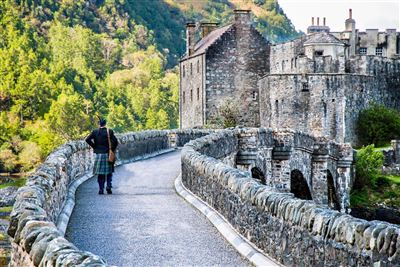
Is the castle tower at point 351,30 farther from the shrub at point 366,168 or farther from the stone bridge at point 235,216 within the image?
the stone bridge at point 235,216

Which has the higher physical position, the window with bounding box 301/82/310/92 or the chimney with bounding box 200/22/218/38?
the chimney with bounding box 200/22/218/38

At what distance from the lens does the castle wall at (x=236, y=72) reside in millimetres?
60219

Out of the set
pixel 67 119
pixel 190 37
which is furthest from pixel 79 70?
pixel 190 37

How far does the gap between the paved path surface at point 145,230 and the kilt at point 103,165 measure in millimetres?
484

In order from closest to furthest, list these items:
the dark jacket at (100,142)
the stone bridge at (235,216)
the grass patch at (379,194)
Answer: the stone bridge at (235,216), the dark jacket at (100,142), the grass patch at (379,194)

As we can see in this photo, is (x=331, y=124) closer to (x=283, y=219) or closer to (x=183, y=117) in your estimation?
(x=183, y=117)

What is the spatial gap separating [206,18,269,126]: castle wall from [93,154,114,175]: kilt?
4105 centimetres

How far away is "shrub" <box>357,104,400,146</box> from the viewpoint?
5772cm

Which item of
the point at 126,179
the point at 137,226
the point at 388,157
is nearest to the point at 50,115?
the point at 388,157

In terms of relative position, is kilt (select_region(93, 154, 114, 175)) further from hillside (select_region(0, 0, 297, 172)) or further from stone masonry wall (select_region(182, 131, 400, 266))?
hillside (select_region(0, 0, 297, 172))

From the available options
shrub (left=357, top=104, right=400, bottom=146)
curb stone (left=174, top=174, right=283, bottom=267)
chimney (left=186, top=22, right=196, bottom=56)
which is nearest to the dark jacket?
curb stone (left=174, top=174, right=283, bottom=267)

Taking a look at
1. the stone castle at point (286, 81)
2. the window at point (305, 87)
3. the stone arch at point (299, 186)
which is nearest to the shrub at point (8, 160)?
the stone castle at point (286, 81)

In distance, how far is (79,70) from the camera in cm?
14212

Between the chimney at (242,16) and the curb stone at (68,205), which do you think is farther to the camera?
the chimney at (242,16)
